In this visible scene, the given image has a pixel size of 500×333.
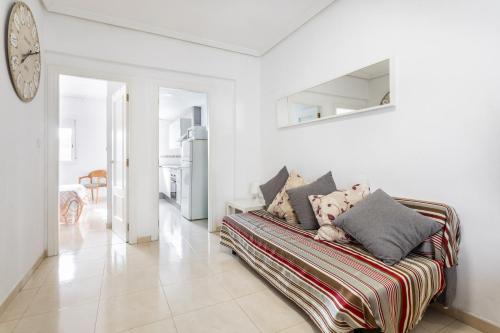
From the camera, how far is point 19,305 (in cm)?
181

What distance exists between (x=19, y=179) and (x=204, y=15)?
248 cm

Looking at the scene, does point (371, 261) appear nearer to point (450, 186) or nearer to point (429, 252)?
point (429, 252)

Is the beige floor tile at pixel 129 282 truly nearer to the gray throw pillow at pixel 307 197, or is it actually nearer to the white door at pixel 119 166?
the white door at pixel 119 166

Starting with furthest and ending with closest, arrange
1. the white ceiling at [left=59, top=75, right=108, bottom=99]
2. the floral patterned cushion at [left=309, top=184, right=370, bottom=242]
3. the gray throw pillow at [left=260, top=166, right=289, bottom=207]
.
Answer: the white ceiling at [left=59, top=75, right=108, bottom=99] < the gray throw pillow at [left=260, top=166, right=289, bottom=207] < the floral patterned cushion at [left=309, top=184, right=370, bottom=242]

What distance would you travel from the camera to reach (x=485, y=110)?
155 centimetres

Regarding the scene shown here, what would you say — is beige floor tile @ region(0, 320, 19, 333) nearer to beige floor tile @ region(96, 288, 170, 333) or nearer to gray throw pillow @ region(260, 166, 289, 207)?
beige floor tile @ region(96, 288, 170, 333)

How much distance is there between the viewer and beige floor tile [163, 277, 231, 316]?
1826mm

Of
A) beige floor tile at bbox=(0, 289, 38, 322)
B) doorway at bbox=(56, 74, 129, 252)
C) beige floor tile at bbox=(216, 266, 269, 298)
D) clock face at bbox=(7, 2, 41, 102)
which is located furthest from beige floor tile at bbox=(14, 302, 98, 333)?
clock face at bbox=(7, 2, 41, 102)

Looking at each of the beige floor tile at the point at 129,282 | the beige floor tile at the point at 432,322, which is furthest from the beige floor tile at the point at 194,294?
the beige floor tile at the point at 432,322

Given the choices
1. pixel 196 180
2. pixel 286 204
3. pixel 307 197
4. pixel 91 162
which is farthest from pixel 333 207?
pixel 91 162

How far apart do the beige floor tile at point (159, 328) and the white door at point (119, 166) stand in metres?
1.82

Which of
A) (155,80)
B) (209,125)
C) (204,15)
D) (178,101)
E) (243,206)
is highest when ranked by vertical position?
(204,15)

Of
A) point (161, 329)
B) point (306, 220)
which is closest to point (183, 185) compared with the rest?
point (306, 220)

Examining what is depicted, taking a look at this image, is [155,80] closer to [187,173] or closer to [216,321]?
[187,173]
